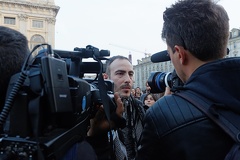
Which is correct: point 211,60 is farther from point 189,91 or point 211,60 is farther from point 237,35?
point 237,35

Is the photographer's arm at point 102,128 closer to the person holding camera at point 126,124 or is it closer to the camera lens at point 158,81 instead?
the person holding camera at point 126,124

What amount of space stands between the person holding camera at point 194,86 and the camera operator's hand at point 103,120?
1.01ft

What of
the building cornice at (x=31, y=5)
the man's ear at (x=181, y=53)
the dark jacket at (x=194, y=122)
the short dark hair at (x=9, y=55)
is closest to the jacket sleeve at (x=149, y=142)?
the dark jacket at (x=194, y=122)

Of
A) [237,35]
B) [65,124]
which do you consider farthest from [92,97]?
[237,35]

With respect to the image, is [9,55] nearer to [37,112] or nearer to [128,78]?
[37,112]

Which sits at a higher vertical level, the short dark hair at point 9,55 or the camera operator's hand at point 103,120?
the short dark hair at point 9,55

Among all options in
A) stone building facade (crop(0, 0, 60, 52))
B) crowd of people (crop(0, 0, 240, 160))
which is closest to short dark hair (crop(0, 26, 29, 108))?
crowd of people (crop(0, 0, 240, 160))

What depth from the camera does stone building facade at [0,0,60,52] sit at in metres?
35.1

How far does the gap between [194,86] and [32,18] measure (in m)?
38.7

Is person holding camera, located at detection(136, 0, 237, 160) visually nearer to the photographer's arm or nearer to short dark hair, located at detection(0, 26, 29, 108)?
the photographer's arm

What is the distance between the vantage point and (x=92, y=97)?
1.35 metres

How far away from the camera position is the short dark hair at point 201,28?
1.21m

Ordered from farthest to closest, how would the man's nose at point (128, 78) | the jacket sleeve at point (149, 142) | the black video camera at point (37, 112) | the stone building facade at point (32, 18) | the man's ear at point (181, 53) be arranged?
1. the stone building facade at point (32, 18)
2. the man's nose at point (128, 78)
3. the man's ear at point (181, 53)
4. the jacket sleeve at point (149, 142)
5. the black video camera at point (37, 112)

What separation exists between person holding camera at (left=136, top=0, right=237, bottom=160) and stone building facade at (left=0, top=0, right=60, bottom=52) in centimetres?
3438
